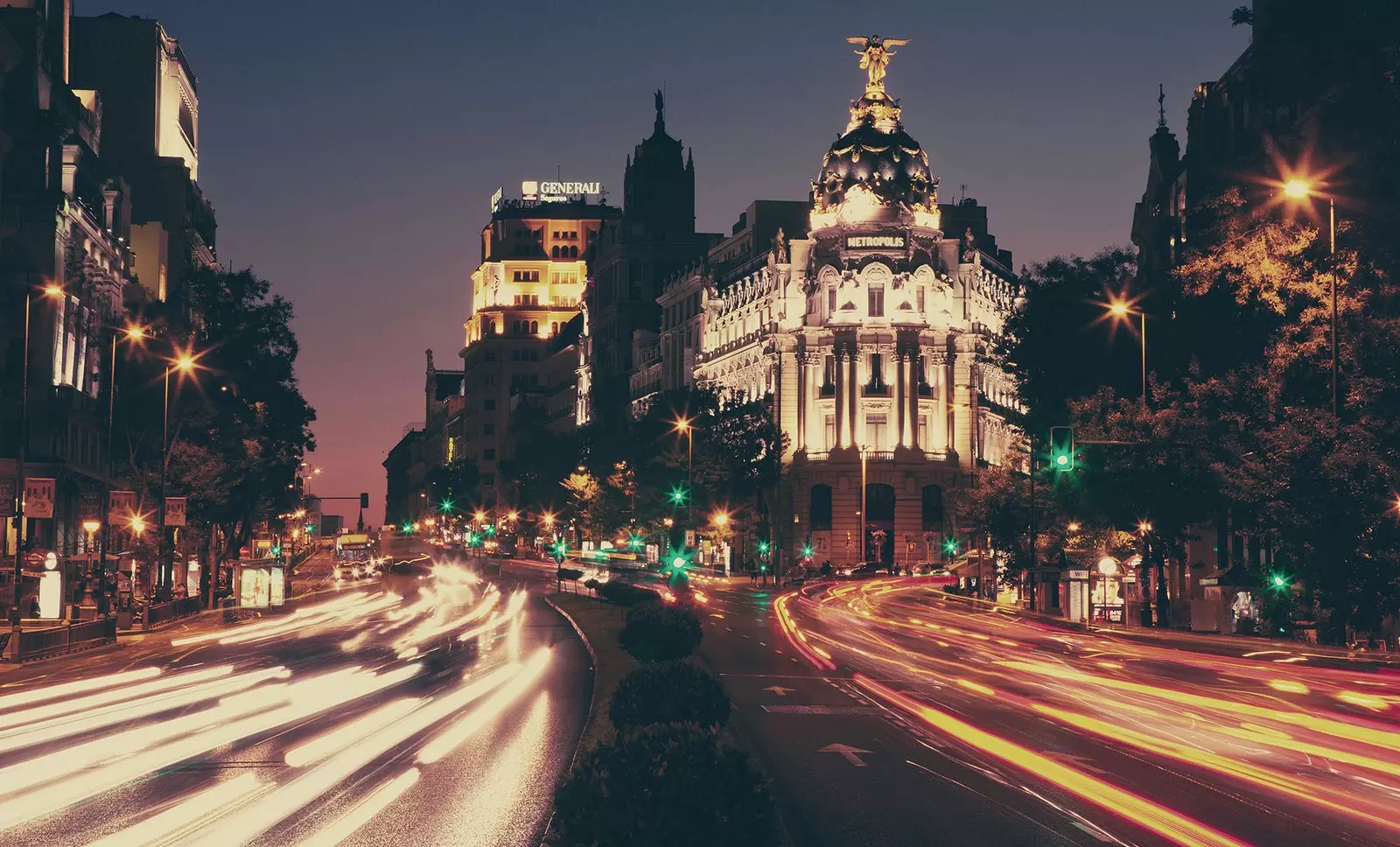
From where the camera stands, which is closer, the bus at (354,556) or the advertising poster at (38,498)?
the advertising poster at (38,498)

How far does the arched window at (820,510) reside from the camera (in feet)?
414

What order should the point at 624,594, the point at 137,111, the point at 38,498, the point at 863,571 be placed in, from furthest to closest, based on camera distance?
the point at 863,571, the point at 137,111, the point at 624,594, the point at 38,498

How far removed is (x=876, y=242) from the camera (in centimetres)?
A: 12775

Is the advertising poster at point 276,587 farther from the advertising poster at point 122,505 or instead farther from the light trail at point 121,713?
the light trail at point 121,713

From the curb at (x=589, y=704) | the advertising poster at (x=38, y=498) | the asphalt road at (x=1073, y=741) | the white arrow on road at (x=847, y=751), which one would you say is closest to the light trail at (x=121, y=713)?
the curb at (x=589, y=704)

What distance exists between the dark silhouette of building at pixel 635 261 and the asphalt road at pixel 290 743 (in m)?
127

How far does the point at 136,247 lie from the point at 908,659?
74.2 metres

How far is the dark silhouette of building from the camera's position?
17662cm

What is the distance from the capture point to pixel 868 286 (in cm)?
12838

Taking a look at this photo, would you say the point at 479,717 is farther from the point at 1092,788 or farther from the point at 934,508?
the point at 934,508

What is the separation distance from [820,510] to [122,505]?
7143 cm

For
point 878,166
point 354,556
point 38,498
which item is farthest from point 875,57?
point 38,498

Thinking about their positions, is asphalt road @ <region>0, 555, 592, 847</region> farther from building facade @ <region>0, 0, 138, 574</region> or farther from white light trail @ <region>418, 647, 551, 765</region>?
building facade @ <region>0, 0, 138, 574</region>

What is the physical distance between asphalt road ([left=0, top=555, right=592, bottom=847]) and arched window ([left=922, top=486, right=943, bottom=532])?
80.1m
